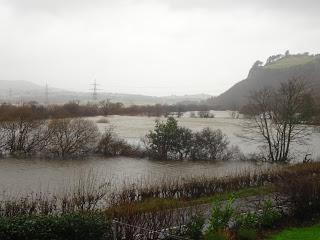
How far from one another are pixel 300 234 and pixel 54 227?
9873mm

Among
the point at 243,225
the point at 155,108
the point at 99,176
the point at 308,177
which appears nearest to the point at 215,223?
the point at 243,225

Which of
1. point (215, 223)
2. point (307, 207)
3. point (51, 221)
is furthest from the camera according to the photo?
point (307, 207)

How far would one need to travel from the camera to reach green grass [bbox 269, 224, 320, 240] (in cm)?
1762

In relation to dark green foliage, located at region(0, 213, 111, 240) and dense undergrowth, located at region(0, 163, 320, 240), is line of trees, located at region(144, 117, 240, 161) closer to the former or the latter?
dense undergrowth, located at region(0, 163, 320, 240)

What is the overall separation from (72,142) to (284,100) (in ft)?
77.1

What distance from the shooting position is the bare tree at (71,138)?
51.1 metres

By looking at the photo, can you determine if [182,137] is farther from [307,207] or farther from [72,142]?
[307,207]

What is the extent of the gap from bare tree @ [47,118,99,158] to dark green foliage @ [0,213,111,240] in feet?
Result: 121

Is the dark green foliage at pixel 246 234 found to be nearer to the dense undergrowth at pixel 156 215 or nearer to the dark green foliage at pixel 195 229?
the dense undergrowth at pixel 156 215

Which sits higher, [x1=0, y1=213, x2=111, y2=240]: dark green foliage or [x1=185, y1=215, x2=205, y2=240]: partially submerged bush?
[x1=0, y1=213, x2=111, y2=240]: dark green foliage

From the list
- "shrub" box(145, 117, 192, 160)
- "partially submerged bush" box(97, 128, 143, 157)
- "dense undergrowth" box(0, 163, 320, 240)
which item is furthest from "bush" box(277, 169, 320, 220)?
"partially submerged bush" box(97, 128, 143, 157)

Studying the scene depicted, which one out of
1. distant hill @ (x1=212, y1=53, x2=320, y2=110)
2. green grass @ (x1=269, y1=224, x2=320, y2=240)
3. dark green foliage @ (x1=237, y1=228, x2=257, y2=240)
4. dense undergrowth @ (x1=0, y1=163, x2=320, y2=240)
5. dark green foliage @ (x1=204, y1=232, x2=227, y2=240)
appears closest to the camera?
dense undergrowth @ (x1=0, y1=163, x2=320, y2=240)

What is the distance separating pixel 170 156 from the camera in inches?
2020

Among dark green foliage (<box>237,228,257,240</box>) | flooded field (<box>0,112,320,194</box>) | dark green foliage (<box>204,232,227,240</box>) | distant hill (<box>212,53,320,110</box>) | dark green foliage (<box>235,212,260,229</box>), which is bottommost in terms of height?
flooded field (<box>0,112,320,194</box>)
